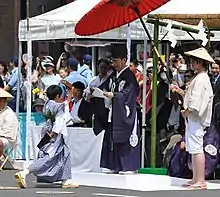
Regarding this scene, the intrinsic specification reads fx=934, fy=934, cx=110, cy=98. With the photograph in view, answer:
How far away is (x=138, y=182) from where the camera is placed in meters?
14.1

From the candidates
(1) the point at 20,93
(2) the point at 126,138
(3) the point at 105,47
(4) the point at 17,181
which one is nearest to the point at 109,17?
(2) the point at 126,138

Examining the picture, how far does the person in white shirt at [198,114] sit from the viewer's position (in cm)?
1322

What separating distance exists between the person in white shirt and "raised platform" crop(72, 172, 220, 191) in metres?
0.47

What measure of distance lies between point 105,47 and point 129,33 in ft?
21.5

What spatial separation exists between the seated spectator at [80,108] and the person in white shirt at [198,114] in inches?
128

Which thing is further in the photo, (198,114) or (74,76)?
(74,76)

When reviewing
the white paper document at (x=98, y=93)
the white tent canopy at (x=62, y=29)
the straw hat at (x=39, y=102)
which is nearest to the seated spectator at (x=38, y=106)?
the straw hat at (x=39, y=102)

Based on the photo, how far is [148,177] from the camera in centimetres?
1420

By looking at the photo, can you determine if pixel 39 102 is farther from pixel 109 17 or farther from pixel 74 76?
pixel 109 17

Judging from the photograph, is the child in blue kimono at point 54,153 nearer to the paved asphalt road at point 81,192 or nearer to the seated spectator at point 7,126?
the paved asphalt road at point 81,192

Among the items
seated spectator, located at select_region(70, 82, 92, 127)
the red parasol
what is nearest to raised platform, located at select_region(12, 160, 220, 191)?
seated spectator, located at select_region(70, 82, 92, 127)

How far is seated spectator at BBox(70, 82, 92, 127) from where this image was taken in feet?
53.5

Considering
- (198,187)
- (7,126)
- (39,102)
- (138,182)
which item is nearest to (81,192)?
(138,182)

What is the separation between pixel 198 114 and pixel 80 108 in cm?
368
